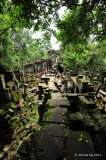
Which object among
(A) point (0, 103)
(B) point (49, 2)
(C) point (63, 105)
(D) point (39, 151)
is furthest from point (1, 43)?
(D) point (39, 151)

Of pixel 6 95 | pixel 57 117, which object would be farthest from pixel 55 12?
pixel 6 95

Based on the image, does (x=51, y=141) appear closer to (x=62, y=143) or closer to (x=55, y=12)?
(x=62, y=143)

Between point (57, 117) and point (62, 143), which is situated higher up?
point (57, 117)

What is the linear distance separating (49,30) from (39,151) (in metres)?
4.29

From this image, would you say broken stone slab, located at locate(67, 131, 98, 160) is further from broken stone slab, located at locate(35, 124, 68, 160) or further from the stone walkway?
broken stone slab, located at locate(35, 124, 68, 160)

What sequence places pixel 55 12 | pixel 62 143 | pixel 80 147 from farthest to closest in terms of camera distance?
pixel 55 12
pixel 62 143
pixel 80 147

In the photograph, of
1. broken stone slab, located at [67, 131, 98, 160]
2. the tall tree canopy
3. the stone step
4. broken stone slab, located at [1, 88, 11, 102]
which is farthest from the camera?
broken stone slab, located at [1, 88, 11, 102]

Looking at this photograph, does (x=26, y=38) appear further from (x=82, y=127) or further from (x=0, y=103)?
(x=82, y=127)

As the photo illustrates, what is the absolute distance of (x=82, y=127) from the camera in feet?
10.0

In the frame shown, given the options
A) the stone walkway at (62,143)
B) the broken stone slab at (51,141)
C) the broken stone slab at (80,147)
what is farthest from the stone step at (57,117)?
the broken stone slab at (80,147)

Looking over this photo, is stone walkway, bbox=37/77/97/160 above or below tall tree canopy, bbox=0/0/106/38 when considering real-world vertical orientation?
below

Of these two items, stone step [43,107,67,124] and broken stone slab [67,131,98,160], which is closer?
broken stone slab [67,131,98,160]

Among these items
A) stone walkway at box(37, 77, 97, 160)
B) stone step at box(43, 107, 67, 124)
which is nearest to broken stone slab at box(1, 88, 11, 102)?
stone step at box(43, 107, 67, 124)

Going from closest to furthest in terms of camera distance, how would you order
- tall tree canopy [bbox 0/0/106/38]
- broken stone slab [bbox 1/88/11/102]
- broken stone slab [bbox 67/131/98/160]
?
Result: broken stone slab [bbox 67/131/98/160], tall tree canopy [bbox 0/0/106/38], broken stone slab [bbox 1/88/11/102]
